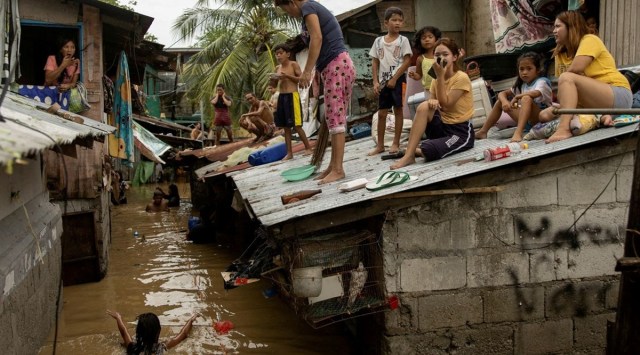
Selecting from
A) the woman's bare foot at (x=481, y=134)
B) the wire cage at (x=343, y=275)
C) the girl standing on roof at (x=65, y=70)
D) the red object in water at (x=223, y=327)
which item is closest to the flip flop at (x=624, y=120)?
the woman's bare foot at (x=481, y=134)

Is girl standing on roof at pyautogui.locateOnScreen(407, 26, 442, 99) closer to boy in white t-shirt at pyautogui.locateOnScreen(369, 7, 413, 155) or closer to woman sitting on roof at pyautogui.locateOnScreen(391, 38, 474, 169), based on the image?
boy in white t-shirt at pyautogui.locateOnScreen(369, 7, 413, 155)

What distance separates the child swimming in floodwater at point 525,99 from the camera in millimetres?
5992

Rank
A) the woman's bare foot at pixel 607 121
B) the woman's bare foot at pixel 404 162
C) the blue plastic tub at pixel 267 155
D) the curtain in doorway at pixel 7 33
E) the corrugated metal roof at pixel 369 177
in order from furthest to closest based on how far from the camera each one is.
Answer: the blue plastic tub at pixel 267 155 → the curtain in doorway at pixel 7 33 → the woman's bare foot at pixel 404 162 → the woman's bare foot at pixel 607 121 → the corrugated metal roof at pixel 369 177

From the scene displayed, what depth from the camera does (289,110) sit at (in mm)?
8656

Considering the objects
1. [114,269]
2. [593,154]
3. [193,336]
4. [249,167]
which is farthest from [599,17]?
[114,269]

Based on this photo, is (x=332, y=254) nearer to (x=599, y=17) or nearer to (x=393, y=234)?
(x=393, y=234)

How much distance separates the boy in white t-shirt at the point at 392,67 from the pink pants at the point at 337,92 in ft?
3.34

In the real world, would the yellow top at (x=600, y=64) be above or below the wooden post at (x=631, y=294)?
above

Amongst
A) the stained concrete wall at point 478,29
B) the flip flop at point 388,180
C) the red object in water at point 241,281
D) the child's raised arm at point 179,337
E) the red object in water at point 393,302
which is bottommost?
the child's raised arm at point 179,337

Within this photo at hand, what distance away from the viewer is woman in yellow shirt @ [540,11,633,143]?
17.2 feet

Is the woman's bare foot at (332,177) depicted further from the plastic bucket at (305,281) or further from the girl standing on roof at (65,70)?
the girl standing on roof at (65,70)

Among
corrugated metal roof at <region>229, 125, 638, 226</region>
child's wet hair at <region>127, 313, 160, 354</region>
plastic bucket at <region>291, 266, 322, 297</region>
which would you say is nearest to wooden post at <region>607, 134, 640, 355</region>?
corrugated metal roof at <region>229, 125, 638, 226</region>

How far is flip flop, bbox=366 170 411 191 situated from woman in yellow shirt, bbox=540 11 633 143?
140cm

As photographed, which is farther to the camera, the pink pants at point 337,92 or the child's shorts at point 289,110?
the child's shorts at point 289,110
